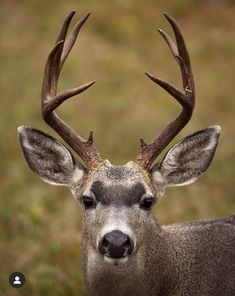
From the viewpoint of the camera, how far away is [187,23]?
72.8 ft

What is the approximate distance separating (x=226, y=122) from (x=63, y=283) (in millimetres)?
7653

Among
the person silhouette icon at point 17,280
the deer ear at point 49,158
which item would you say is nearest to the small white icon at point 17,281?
the person silhouette icon at point 17,280

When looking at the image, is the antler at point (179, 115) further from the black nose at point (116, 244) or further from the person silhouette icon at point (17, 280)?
the person silhouette icon at point (17, 280)

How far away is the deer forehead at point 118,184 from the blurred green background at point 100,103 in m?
2.21

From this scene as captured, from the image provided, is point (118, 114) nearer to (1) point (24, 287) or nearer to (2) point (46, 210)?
(2) point (46, 210)

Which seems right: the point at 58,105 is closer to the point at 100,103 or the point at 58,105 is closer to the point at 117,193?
the point at 117,193

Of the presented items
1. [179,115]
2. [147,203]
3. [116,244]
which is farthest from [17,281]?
[116,244]

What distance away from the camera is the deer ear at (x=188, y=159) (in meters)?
6.41

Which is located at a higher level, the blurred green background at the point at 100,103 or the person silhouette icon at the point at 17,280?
the person silhouette icon at the point at 17,280

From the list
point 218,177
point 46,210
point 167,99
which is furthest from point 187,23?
point 46,210

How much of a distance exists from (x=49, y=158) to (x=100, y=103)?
982cm

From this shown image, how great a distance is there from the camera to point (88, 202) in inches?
233

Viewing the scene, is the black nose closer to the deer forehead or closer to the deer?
the deer

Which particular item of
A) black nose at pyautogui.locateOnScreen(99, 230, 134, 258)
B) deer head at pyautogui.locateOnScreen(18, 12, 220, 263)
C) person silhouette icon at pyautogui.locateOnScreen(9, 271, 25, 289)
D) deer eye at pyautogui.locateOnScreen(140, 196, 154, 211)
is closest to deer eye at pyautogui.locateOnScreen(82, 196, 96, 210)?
deer head at pyautogui.locateOnScreen(18, 12, 220, 263)
